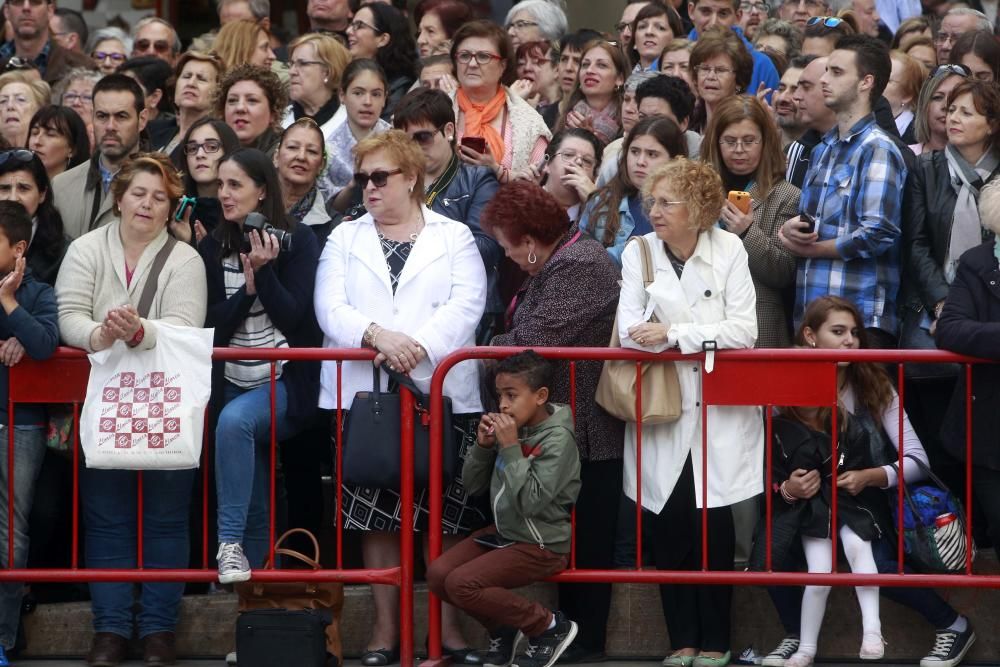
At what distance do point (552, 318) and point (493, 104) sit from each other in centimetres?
253

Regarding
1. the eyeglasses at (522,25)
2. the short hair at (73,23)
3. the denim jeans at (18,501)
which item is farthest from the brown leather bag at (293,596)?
the short hair at (73,23)

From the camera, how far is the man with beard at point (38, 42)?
12164 mm

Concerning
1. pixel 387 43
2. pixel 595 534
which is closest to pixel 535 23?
pixel 387 43

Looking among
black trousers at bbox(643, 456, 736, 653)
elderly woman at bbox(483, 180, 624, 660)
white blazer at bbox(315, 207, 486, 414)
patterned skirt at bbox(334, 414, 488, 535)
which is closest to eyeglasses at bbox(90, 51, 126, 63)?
white blazer at bbox(315, 207, 486, 414)

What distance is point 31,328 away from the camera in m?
7.32

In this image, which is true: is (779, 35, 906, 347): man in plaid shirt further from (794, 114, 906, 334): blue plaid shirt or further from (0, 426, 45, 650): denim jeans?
(0, 426, 45, 650): denim jeans

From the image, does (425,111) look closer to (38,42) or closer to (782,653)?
(782,653)

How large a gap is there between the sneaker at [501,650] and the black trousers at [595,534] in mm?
298

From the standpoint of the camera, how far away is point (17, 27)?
12180 millimetres

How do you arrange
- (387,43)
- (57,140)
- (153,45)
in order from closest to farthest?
1. (57,140)
2. (387,43)
3. (153,45)

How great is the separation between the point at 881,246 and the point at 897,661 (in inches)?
75.2

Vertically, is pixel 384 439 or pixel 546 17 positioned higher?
pixel 546 17

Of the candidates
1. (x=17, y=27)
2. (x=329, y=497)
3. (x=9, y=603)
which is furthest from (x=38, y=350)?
(x=17, y=27)

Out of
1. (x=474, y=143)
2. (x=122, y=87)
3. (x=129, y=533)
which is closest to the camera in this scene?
(x=129, y=533)
